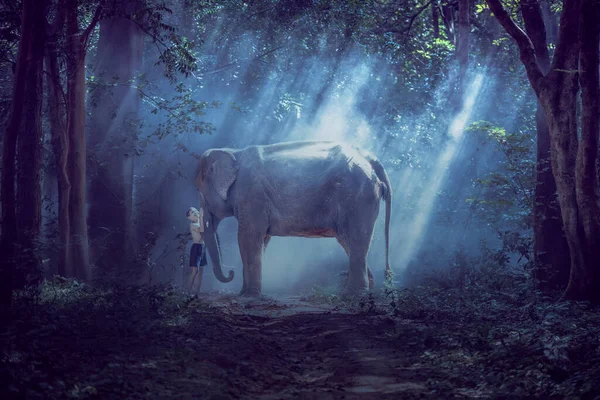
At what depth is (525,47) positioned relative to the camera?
9.73 meters

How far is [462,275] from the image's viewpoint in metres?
13.6

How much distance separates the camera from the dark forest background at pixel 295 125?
30.6 feet

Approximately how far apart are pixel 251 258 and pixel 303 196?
1.59m

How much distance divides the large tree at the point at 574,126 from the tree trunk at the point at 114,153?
320 inches

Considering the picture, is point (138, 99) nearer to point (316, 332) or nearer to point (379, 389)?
point (316, 332)

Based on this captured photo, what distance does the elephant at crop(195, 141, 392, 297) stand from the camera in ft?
41.6

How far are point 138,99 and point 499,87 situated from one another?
36.2 ft

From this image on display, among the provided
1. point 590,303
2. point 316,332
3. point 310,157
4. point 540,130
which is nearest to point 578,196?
point 590,303

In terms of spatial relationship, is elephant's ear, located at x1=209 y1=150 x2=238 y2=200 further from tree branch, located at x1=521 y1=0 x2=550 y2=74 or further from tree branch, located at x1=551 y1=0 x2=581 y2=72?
tree branch, located at x1=551 y1=0 x2=581 y2=72

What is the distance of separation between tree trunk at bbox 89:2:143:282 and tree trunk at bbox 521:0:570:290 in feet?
26.4

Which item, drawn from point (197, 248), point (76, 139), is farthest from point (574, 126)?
point (76, 139)

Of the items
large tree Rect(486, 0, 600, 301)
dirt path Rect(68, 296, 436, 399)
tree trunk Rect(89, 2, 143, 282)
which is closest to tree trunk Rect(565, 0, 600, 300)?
large tree Rect(486, 0, 600, 301)

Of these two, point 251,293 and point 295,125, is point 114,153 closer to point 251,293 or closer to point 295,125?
point 251,293

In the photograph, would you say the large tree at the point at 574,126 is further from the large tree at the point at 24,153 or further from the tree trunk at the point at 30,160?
the tree trunk at the point at 30,160
